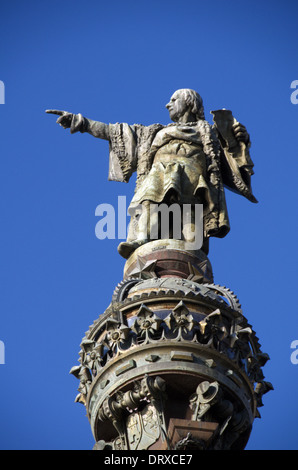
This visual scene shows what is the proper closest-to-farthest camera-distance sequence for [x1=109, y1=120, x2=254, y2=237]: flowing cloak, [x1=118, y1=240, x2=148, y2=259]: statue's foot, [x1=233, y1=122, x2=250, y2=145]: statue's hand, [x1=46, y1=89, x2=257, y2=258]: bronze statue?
[x1=118, y1=240, x2=148, y2=259]: statue's foot, [x1=46, y1=89, x2=257, y2=258]: bronze statue, [x1=109, y1=120, x2=254, y2=237]: flowing cloak, [x1=233, y1=122, x2=250, y2=145]: statue's hand

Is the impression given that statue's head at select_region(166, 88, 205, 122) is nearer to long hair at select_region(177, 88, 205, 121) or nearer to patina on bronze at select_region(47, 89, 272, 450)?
long hair at select_region(177, 88, 205, 121)

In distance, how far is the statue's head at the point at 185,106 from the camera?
2839 centimetres

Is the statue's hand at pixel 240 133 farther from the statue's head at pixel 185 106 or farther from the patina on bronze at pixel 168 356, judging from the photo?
the patina on bronze at pixel 168 356

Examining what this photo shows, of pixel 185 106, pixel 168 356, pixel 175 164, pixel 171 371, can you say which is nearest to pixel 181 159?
pixel 175 164

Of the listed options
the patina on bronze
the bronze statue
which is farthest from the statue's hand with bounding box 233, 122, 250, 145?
the patina on bronze

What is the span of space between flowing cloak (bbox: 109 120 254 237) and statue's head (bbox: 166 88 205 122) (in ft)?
1.59

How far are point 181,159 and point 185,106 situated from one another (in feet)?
6.23

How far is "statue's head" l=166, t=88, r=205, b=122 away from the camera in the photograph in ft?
93.1

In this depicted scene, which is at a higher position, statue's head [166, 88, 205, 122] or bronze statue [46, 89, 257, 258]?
statue's head [166, 88, 205, 122]

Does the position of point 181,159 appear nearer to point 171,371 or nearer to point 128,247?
point 128,247

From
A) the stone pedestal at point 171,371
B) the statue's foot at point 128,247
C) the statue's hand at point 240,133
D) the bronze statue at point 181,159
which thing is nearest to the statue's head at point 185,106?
the bronze statue at point 181,159

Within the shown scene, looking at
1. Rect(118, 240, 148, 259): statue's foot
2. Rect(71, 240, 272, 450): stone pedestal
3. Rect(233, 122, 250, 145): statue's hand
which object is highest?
Rect(233, 122, 250, 145): statue's hand

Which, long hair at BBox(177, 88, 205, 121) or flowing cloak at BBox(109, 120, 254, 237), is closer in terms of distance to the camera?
flowing cloak at BBox(109, 120, 254, 237)
